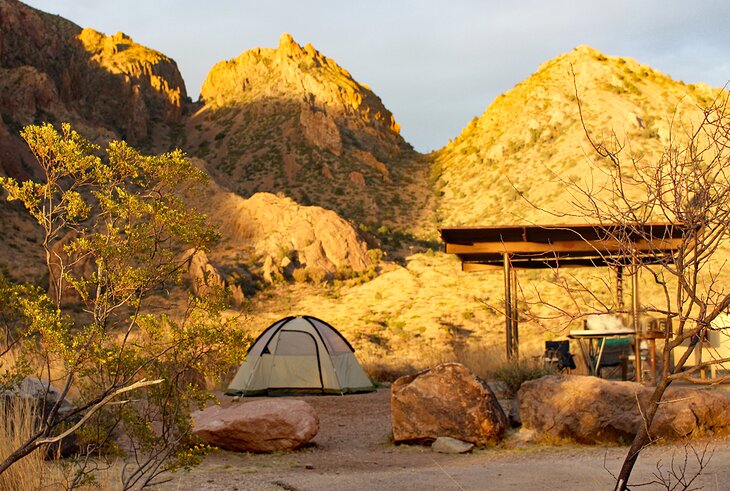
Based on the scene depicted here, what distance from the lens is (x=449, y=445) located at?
31.0 ft

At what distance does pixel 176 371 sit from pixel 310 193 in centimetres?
3851

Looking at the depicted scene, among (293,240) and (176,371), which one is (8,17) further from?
(176,371)

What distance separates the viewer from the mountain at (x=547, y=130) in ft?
133

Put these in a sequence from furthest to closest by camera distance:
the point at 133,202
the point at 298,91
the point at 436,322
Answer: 1. the point at 298,91
2. the point at 436,322
3. the point at 133,202

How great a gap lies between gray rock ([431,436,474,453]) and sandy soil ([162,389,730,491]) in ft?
0.37

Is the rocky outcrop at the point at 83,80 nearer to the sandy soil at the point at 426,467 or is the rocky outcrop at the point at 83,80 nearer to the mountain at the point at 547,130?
the mountain at the point at 547,130

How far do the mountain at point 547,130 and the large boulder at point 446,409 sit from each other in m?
27.6

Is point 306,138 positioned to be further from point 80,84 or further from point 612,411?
point 612,411

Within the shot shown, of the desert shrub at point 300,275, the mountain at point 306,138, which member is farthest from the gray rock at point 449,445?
the mountain at point 306,138

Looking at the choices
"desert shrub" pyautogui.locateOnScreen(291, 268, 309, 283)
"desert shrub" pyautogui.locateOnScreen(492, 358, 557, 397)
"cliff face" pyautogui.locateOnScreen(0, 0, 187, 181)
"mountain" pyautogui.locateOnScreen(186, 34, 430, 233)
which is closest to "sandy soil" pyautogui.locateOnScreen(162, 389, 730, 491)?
"desert shrub" pyautogui.locateOnScreen(492, 358, 557, 397)

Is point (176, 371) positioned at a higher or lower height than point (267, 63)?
lower

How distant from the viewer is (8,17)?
4550 centimetres

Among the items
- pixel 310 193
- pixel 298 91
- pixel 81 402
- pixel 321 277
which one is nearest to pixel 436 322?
pixel 321 277

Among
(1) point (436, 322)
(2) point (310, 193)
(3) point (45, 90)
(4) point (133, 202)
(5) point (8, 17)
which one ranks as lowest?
(1) point (436, 322)
